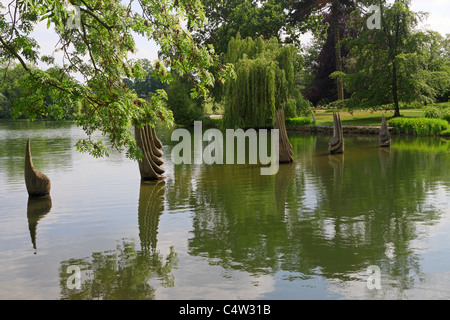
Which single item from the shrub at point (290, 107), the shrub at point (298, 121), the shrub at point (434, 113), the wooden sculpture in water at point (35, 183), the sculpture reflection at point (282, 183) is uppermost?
the shrub at point (290, 107)

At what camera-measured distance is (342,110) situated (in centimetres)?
4641

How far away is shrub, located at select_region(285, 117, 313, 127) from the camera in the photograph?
3750 cm

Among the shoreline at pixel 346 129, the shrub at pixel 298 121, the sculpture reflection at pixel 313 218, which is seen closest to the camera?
the sculpture reflection at pixel 313 218

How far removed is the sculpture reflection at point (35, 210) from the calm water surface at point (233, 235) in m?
0.05

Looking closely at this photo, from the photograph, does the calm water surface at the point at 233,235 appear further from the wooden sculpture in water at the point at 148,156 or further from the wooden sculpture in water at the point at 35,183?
the wooden sculpture in water at the point at 148,156

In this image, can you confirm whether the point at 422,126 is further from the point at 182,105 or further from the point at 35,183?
the point at 182,105

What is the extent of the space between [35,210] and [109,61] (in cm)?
436

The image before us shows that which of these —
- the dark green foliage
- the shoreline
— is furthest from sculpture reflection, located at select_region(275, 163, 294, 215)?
the dark green foliage

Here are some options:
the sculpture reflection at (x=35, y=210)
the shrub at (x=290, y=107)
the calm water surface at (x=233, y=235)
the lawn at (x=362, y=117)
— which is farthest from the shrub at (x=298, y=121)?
the sculpture reflection at (x=35, y=210)

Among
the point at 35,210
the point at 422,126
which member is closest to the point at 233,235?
the point at 35,210

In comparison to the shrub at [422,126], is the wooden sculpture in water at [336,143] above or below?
below

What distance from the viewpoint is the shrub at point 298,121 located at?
1476 inches

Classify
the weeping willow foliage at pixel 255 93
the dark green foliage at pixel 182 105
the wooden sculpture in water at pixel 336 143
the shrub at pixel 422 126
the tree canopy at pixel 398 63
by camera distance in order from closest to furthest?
the wooden sculpture in water at pixel 336 143
the shrub at pixel 422 126
the weeping willow foliage at pixel 255 93
the tree canopy at pixel 398 63
the dark green foliage at pixel 182 105

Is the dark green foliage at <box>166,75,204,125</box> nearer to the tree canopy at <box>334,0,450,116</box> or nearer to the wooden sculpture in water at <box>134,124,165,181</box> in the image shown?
the tree canopy at <box>334,0,450,116</box>
